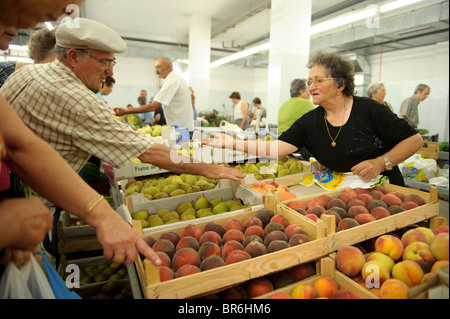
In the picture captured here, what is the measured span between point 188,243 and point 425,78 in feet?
41.2

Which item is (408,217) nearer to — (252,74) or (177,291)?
(177,291)

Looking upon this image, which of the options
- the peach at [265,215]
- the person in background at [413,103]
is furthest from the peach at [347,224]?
the person in background at [413,103]

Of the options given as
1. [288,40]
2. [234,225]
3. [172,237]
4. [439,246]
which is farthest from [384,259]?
[288,40]

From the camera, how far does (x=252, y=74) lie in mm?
21109

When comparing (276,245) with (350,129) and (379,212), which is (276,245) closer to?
(379,212)

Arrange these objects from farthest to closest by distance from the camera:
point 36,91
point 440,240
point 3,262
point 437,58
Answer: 1. point 437,58
2. point 36,91
3. point 440,240
4. point 3,262

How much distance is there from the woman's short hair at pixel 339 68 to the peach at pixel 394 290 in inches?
56.9

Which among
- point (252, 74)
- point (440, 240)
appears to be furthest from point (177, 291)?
point (252, 74)

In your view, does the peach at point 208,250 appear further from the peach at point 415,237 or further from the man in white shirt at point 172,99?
the man in white shirt at point 172,99

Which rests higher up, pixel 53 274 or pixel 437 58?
pixel 437 58

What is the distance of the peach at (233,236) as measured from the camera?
1365mm

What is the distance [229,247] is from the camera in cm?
126

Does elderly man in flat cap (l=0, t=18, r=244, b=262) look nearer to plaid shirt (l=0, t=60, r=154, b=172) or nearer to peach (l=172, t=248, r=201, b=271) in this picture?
plaid shirt (l=0, t=60, r=154, b=172)

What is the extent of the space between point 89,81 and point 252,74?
2041cm
